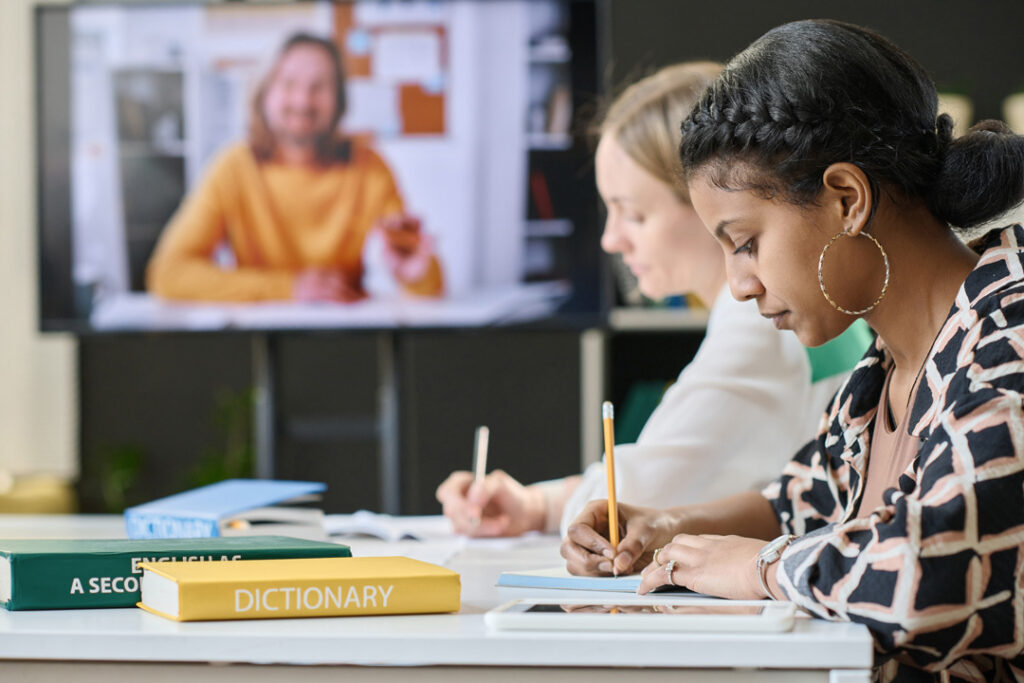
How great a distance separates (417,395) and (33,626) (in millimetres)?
2318

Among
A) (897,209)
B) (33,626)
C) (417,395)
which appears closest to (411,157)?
(417,395)

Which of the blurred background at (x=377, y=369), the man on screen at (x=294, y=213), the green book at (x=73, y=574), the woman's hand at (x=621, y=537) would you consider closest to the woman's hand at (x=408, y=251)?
the man on screen at (x=294, y=213)

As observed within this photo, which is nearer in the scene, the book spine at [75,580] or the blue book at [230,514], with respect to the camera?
the book spine at [75,580]

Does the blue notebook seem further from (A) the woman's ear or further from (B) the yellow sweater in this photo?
(B) the yellow sweater

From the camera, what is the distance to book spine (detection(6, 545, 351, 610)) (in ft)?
2.84

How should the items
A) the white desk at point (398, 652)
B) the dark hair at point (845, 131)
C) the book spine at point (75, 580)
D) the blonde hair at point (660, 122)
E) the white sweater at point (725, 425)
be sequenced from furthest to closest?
the blonde hair at point (660, 122) → the white sweater at point (725, 425) → the dark hair at point (845, 131) → the book spine at point (75, 580) → the white desk at point (398, 652)

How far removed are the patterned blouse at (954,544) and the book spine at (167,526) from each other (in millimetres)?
629

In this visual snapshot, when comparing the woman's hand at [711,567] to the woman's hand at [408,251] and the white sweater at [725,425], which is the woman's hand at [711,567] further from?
the woman's hand at [408,251]

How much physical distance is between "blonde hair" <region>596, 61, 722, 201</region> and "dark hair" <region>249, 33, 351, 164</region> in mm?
1287

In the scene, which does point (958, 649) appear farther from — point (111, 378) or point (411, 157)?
point (111, 378)

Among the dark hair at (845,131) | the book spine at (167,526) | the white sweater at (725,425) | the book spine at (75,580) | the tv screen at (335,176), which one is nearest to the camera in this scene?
the book spine at (75,580)

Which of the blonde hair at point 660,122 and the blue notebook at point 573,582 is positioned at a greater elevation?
the blonde hair at point 660,122

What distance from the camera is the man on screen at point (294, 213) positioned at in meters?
2.86

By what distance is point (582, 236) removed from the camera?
2.86 meters
